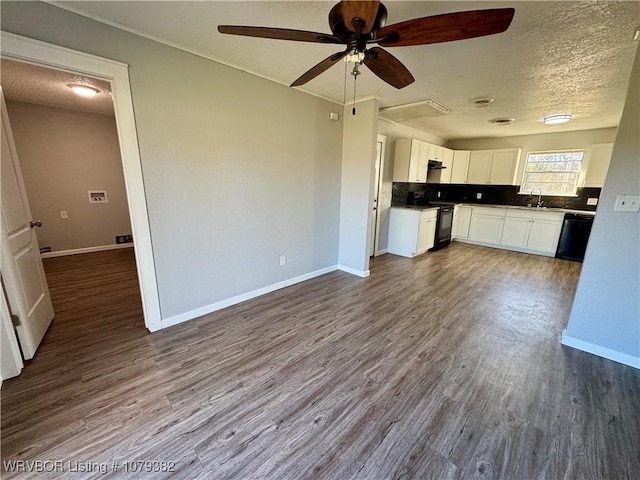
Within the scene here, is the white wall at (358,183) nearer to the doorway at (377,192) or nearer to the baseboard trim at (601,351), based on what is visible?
the doorway at (377,192)

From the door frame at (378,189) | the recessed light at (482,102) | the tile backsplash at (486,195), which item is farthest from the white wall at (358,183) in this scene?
the tile backsplash at (486,195)

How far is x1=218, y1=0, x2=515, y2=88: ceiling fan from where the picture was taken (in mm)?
1106

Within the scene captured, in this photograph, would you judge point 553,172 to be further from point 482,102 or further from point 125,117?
point 125,117

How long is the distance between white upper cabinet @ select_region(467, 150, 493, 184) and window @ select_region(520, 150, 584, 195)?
737 mm

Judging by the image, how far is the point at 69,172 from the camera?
14.9 feet

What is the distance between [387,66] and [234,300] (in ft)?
8.68

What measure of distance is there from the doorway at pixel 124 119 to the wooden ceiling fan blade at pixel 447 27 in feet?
6.38

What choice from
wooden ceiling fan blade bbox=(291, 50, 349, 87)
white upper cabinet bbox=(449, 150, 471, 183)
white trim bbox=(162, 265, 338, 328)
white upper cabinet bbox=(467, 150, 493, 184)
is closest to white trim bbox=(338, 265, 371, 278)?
white trim bbox=(162, 265, 338, 328)

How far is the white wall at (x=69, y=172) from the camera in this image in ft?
13.6

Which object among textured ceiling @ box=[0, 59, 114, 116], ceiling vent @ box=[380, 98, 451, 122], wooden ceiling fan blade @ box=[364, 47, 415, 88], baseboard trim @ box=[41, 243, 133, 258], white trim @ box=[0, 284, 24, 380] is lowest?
baseboard trim @ box=[41, 243, 133, 258]

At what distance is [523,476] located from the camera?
4.13 feet

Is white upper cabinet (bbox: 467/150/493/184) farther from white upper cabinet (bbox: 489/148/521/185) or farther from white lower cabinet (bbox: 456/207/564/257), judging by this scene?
white lower cabinet (bbox: 456/207/564/257)

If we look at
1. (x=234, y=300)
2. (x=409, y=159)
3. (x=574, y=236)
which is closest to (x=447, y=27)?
(x=234, y=300)

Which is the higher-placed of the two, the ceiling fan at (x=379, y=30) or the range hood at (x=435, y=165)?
the ceiling fan at (x=379, y=30)
